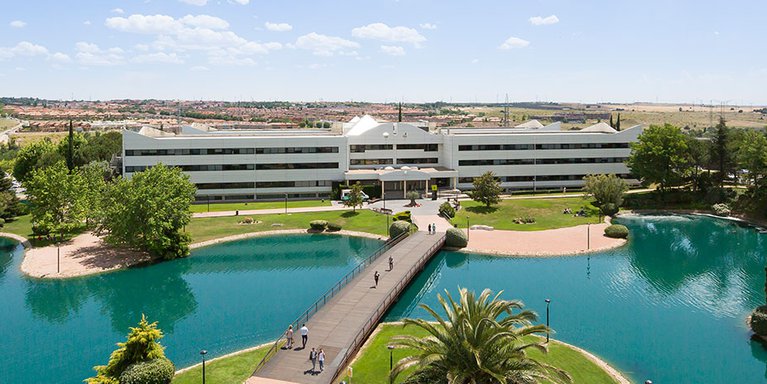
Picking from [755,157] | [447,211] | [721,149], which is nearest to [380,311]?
[447,211]

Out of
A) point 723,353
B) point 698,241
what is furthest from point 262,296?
point 698,241

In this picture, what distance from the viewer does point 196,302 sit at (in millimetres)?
44656

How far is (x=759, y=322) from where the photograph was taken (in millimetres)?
36656

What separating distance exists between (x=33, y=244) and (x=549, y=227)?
5780cm

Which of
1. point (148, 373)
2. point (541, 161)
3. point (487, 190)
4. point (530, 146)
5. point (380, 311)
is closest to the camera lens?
point (148, 373)

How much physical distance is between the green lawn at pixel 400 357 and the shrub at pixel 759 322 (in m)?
12.8

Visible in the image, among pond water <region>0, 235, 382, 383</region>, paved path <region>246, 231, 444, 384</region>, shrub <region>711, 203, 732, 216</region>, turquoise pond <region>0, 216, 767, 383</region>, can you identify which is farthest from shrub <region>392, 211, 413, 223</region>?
shrub <region>711, 203, 732, 216</region>

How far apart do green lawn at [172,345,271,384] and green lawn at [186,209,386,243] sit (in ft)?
105

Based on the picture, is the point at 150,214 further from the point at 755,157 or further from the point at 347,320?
the point at 755,157

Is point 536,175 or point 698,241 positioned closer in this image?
point 698,241

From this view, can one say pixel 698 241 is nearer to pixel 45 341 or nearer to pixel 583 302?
pixel 583 302

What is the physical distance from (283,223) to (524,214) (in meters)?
30.7

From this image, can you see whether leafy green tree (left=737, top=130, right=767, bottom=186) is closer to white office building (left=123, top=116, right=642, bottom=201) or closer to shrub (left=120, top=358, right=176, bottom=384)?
white office building (left=123, top=116, right=642, bottom=201)

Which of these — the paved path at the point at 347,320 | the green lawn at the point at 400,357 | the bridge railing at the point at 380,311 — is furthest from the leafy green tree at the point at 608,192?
the green lawn at the point at 400,357
